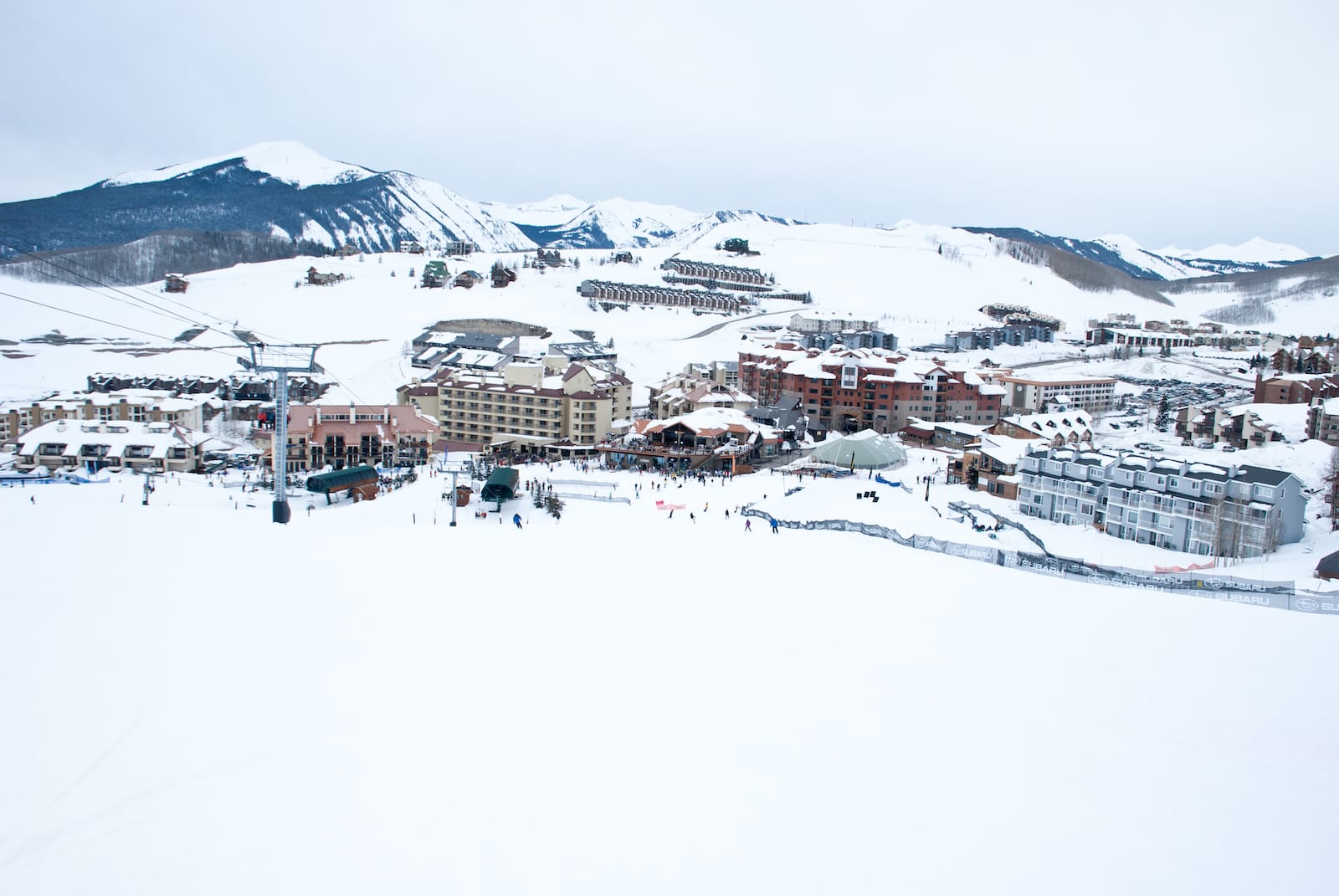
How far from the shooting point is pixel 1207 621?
22.6ft

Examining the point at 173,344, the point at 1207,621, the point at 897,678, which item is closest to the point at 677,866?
the point at 897,678

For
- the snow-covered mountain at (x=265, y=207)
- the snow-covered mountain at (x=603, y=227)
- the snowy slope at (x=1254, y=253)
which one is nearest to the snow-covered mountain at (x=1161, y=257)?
the snowy slope at (x=1254, y=253)

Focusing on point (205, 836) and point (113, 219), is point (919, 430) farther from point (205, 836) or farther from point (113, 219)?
point (113, 219)

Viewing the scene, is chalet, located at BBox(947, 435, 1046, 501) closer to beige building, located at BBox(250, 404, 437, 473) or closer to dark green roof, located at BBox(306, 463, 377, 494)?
dark green roof, located at BBox(306, 463, 377, 494)

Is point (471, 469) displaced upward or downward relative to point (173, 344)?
downward

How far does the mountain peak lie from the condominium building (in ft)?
408

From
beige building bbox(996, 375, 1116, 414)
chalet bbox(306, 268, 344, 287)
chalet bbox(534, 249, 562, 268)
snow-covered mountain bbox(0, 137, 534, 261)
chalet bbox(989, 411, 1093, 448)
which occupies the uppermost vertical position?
snow-covered mountain bbox(0, 137, 534, 261)

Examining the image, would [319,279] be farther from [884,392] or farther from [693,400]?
[884,392]

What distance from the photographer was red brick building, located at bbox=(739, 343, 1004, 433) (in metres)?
25.6

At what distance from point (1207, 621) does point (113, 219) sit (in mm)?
109729

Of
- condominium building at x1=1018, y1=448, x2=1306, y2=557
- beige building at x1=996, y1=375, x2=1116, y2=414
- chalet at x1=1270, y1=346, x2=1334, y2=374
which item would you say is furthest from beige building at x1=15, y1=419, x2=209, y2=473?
chalet at x1=1270, y1=346, x2=1334, y2=374

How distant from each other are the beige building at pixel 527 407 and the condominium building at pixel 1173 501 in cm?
1065

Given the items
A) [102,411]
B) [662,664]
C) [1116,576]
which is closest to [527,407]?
[102,411]

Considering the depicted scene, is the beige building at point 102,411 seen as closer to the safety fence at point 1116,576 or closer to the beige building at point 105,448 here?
the beige building at point 105,448
